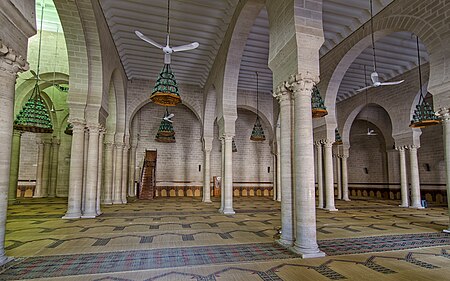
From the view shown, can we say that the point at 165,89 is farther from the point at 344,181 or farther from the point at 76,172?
the point at 344,181

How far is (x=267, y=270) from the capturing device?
3818mm

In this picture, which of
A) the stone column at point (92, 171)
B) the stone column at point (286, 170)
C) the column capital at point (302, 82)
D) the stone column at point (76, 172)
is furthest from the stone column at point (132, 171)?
the column capital at point (302, 82)

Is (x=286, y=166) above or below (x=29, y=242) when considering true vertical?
above

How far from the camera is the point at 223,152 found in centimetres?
1032

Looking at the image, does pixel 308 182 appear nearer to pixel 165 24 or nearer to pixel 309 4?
pixel 309 4

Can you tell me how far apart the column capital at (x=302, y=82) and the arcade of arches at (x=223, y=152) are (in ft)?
0.08

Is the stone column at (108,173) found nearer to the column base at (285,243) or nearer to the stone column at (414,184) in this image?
the column base at (285,243)

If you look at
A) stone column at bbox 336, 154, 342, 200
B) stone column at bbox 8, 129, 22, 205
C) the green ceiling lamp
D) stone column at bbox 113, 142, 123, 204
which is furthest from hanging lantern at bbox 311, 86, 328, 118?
stone column at bbox 8, 129, 22, 205

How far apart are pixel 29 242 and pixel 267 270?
4655 mm

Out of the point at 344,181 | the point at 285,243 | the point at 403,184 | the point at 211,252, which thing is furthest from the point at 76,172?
the point at 344,181

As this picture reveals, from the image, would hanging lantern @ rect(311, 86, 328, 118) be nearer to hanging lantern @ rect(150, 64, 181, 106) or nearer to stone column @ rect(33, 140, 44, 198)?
hanging lantern @ rect(150, 64, 181, 106)

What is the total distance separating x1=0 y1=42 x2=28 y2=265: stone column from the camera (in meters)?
4.07

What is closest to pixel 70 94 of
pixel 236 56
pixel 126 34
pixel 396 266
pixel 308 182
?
pixel 126 34

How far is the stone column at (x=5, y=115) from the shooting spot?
407 cm
